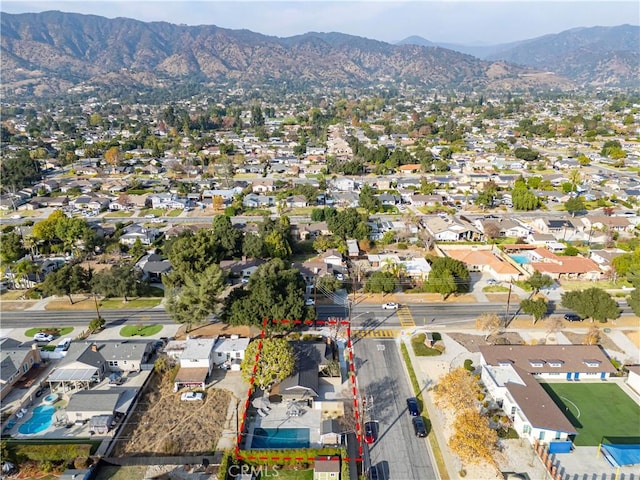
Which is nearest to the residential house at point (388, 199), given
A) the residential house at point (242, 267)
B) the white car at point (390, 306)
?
the residential house at point (242, 267)

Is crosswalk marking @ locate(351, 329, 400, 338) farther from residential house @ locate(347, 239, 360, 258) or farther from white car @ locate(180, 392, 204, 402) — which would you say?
residential house @ locate(347, 239, 360, 258)

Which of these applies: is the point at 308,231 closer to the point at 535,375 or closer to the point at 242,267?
the point at 242,267

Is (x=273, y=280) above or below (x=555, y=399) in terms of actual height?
above

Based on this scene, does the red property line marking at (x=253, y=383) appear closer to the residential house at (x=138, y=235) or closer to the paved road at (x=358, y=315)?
the paved road at (x=358, y=315)

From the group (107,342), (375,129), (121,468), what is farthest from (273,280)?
(375,129)

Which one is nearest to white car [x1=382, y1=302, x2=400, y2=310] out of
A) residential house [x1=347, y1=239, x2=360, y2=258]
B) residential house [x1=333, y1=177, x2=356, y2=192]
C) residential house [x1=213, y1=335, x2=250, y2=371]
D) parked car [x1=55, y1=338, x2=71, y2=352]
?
residential house [x1=347, y1=239, x2=360, y2=258]

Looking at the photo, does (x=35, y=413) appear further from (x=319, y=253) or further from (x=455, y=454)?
(x=319, y=253)
